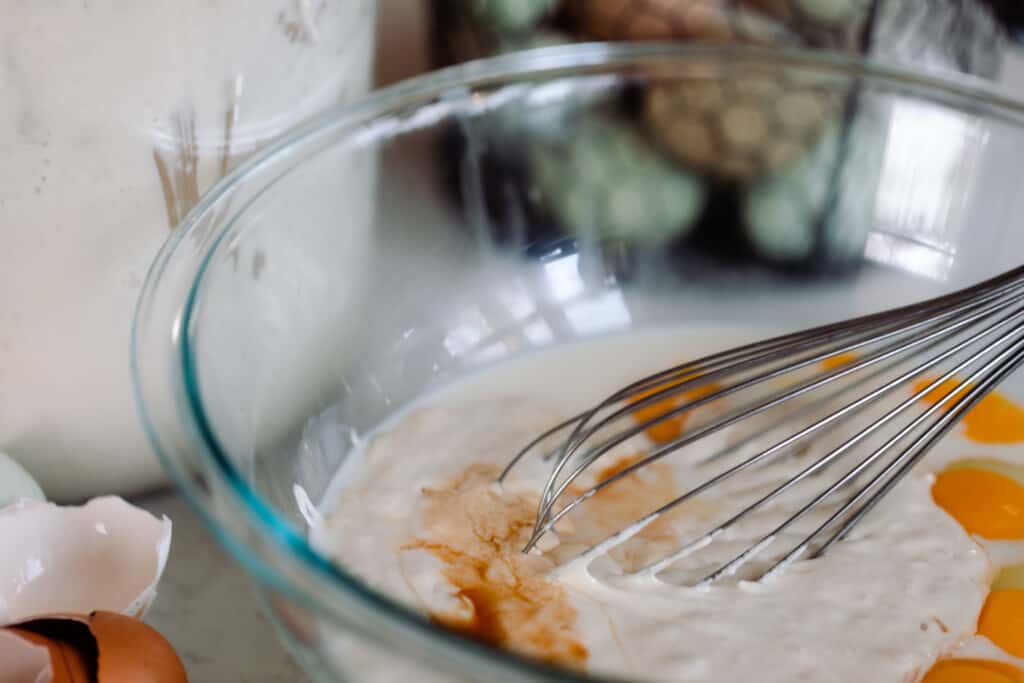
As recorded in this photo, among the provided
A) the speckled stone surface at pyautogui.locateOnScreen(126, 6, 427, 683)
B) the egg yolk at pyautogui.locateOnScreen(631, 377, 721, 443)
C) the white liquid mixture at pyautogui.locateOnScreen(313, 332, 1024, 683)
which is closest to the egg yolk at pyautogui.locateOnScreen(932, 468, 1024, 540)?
the white liquid mixture at pyautogui.locateOnScreen(313, 332, 1024, 683)

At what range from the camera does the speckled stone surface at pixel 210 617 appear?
52 centimetres

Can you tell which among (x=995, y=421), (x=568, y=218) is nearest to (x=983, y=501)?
(x=995, y=421)

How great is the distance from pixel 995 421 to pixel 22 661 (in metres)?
0.47

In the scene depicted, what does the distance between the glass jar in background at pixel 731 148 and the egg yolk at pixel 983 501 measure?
0.14 m

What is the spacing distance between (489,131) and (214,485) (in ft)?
0.97

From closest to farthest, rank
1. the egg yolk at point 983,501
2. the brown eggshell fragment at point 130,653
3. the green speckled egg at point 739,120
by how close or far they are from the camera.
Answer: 1. the brown eggshell fragment at point 130,653
2. the egg yolk at point 983,501
3. the green speckled egg at point 739,120

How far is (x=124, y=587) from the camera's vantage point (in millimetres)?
491

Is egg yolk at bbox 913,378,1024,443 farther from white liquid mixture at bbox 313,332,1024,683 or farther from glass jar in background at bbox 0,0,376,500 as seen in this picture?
glass jar in background at bbox 0,0,376,500

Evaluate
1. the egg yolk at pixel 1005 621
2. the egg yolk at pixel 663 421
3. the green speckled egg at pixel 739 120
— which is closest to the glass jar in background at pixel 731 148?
the green speckled egg at pixel 739 120

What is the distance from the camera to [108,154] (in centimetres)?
48

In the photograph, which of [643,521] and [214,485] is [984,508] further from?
[214,485]

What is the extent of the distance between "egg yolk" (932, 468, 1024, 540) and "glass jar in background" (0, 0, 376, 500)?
0.33 meters

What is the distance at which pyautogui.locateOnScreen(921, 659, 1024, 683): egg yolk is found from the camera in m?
0.44

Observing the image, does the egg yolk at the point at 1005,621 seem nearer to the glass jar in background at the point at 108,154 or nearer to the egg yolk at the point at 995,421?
the egg yolk at the point at 995,421
